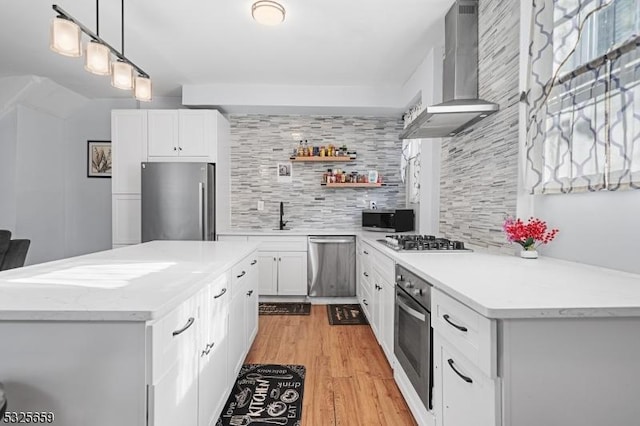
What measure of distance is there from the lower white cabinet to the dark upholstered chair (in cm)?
217

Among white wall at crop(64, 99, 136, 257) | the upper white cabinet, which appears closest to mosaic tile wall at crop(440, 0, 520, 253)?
the upper white cabinet

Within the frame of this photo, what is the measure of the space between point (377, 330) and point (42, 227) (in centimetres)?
436

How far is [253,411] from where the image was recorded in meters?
1.95

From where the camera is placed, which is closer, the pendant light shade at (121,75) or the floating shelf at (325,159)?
the pendant light shade at (121,75)

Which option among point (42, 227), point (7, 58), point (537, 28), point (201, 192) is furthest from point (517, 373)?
point (42, 227)

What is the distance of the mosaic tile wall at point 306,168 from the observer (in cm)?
465

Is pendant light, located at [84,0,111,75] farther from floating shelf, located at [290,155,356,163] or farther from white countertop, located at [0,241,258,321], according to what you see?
floating shelf, located at [290,155,356,163]

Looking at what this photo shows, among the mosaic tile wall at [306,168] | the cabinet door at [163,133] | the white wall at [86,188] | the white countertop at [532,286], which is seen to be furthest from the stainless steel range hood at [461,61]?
the white wall at [86,188]

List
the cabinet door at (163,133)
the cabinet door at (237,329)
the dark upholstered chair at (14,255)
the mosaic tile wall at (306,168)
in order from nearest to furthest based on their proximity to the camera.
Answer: the cabinet door at (237,329)
the dark upholstered chair at (14,255)
the cabinet door at (163,133)
the mosaic tile wall at (306,168)

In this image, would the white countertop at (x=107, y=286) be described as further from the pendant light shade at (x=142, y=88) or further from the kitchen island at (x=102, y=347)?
the pendant light shade at (x=142, y=88)

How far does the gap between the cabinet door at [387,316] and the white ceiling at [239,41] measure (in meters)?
2.04

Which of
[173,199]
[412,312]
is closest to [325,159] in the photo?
[173,199]

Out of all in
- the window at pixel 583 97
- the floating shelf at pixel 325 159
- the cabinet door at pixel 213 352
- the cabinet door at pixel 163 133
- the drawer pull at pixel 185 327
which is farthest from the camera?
the floating shelf at pixel 325 159

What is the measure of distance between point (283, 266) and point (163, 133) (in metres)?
2.11
